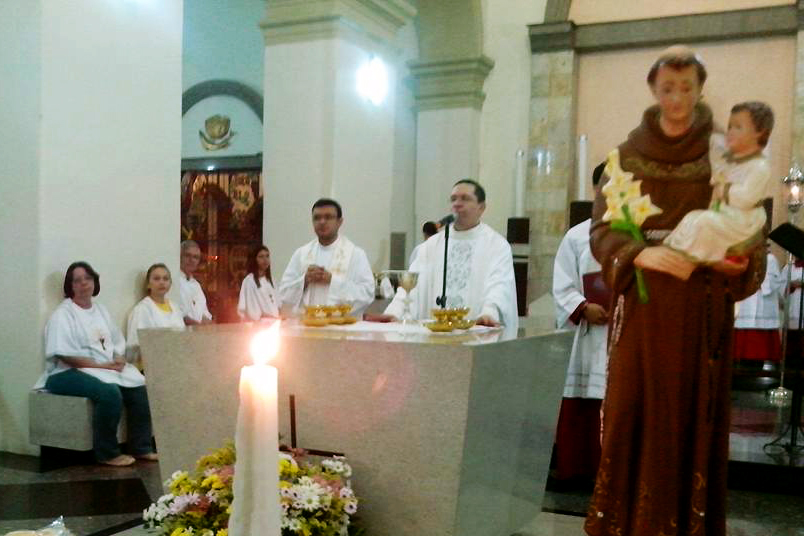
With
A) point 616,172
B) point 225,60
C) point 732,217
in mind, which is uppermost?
point 225,60

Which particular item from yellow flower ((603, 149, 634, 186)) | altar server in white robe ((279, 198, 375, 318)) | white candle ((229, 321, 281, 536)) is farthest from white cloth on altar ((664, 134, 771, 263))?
altar server in white robe ((279, 198, 375, 318))

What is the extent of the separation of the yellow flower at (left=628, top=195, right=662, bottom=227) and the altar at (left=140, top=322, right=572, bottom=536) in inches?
26.2

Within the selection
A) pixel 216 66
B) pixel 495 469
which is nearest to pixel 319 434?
pixel 495 469

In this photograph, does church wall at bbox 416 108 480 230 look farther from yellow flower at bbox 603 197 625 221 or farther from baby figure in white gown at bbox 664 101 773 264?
baby figure in white gown at bbox 664 101 773 264

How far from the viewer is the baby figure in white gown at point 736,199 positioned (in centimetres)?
245

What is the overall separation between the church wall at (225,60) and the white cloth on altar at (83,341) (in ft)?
21.2

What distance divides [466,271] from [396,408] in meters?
1.99

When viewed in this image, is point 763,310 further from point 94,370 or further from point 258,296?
point 94,370

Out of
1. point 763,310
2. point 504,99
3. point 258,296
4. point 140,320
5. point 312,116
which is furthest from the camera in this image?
point 504,99

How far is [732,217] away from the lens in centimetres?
246

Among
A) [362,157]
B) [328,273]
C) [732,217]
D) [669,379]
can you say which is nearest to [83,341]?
[328,273]

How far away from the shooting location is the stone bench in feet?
17.0

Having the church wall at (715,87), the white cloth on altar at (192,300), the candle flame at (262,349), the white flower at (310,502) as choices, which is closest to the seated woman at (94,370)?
the white cloth on altar at (192,300)

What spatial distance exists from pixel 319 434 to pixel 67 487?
2.38 meters
